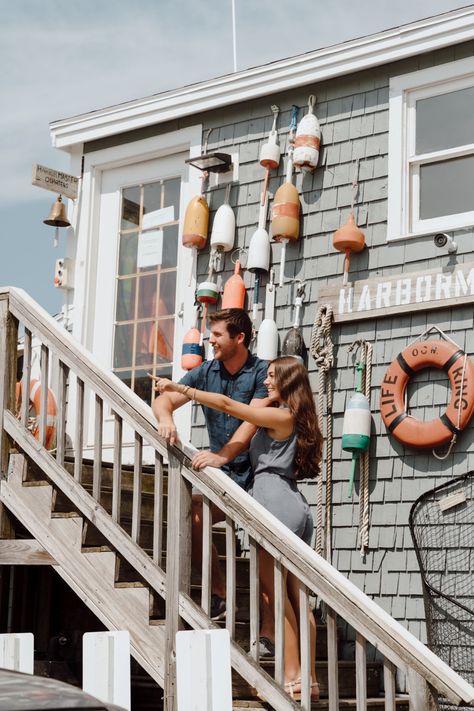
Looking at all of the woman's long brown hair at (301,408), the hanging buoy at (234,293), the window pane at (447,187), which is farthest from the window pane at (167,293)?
the woman's long brown hair at (301,408)

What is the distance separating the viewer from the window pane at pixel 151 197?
846cm

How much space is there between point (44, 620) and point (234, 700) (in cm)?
313

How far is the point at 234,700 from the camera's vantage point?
4.81m

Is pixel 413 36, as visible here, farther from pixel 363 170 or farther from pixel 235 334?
pixel 235 334

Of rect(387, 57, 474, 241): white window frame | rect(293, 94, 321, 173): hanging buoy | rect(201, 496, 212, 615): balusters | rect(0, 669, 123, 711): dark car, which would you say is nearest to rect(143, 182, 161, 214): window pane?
rect(293, 94, 321, 173): hanging buoy

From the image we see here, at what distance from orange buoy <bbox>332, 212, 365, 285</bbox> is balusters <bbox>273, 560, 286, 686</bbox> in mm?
2875

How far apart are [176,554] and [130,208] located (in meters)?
4.06

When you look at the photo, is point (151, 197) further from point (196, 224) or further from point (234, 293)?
point (234, 293)

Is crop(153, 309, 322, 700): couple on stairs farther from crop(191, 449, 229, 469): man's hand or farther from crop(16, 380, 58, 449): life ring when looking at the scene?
crop(16, 380, 58, 449): life ring

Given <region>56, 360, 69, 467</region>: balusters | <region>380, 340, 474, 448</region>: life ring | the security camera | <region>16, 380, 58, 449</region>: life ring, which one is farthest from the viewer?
<region>16, 380, 58, 449</region>: life ring

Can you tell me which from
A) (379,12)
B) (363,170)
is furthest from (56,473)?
(379,12)

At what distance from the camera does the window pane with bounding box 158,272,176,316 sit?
825cm

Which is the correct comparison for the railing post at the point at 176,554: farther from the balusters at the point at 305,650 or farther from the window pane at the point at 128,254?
the window pane at the point at 128,254

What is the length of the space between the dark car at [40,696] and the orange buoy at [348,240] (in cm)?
460
